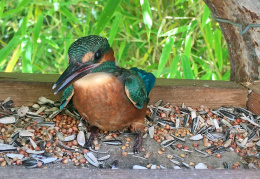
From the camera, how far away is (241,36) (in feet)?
5.84

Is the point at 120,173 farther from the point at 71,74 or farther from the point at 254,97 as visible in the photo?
the point at 254,97

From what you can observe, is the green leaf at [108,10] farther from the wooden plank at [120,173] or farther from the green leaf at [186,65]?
the wooden plank at [120,173]

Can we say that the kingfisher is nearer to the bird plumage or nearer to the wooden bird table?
the bird plumage

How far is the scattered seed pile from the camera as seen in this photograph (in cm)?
141

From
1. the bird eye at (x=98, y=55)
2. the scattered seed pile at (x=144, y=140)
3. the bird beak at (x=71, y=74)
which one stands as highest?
the bird eye at (x=98, y=55)

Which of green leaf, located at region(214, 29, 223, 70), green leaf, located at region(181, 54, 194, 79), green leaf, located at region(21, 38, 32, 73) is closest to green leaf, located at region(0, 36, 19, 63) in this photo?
green leaf, located at region(21, 38, 32, 73)

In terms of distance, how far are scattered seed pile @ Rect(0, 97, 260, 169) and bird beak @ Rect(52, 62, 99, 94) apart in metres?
0.36

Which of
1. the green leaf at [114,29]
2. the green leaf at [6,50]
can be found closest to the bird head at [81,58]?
the green leaf at [114,29]

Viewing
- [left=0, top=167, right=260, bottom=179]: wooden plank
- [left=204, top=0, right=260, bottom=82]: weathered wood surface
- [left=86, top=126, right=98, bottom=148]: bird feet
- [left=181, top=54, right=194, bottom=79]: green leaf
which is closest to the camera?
[left=0, top=167, right=260, bottom=179]: wooden plank

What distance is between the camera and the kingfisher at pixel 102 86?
1.20 meters

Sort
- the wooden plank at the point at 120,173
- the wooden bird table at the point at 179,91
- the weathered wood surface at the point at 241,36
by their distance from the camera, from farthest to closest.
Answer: the wooden bird table at the point at 179,91 < the weathered wood surface at the point at 241,36 < the wooden plank at the point at 120,173

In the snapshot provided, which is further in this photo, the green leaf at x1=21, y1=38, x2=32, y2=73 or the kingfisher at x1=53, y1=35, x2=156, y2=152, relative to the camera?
the green leaf at x1=21, y1=38, x2=32, y2=73

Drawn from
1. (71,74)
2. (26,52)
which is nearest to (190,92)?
(71,74)

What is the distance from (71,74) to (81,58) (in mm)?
68
